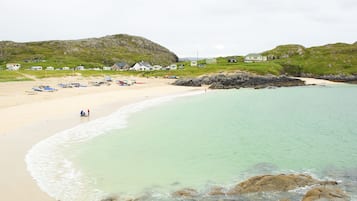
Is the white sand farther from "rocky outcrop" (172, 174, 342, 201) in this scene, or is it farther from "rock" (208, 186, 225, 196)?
"rock" (208, 186, 225, 196)

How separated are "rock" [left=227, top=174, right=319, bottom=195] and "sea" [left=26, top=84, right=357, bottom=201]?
607mm

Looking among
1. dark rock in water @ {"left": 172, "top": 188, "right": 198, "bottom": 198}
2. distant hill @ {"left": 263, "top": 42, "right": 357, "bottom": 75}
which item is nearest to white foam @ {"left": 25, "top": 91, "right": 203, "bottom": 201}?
dark rock in water @ {"left": 172, "top": 188, "right": 198, "bottom": 198}

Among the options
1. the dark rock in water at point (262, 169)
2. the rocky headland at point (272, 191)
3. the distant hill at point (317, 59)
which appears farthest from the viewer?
the distant hill at point (317, 59)

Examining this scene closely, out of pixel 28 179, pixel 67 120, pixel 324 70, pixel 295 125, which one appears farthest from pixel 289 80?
pixel 28 179

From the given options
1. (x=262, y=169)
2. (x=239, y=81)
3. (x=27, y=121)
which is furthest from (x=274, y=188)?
(x=239, y=81)

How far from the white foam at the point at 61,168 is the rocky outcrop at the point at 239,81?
65463mm

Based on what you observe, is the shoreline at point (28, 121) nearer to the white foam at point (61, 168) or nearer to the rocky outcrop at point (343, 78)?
the white foam at point (61, 168)

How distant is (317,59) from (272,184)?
137 m

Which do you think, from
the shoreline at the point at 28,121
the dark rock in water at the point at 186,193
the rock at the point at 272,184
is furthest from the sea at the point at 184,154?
the shoreline at the point at 28,121

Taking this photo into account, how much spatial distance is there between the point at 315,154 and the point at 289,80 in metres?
82.9

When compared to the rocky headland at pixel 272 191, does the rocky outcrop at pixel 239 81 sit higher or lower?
higher

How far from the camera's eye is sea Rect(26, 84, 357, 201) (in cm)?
1868

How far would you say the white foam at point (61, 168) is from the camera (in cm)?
1744

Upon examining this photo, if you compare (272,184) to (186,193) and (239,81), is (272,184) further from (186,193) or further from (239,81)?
(239,81)
